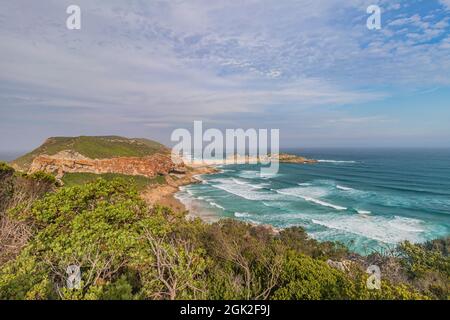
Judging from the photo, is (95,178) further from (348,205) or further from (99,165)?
(348,205)

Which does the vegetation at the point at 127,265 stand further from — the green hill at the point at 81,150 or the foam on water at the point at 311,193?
the green hill at the point at 81,150

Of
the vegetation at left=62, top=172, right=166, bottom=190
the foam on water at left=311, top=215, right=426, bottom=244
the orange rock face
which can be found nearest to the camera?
the foam on water at left=311, top=215, right=426, bottom=244

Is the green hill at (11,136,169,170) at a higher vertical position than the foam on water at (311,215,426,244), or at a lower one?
higher

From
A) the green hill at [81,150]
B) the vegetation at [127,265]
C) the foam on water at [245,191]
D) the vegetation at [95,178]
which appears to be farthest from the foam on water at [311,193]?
the green hill at [81,150]

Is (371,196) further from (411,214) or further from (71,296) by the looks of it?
(71,296)

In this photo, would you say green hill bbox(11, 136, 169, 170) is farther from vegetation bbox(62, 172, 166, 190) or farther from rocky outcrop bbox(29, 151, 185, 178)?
vegetation bbox(62, 172, 166, 190)

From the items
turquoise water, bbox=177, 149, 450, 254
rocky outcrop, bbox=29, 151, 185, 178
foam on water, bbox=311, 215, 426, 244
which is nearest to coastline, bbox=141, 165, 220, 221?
turquoise water, bbox=177, 149, 450, 254
